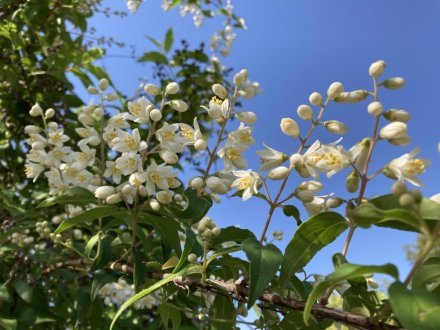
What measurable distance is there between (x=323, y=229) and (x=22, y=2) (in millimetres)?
3707

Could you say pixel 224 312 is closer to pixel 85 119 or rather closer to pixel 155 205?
pixel 155 205

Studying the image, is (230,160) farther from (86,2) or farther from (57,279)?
(86,2)

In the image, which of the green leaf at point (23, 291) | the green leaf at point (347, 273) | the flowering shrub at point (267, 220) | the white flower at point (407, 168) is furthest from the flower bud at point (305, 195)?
the green leaf at point (23, 291)

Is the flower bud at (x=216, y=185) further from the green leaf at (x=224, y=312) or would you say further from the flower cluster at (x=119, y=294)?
the flower cluster at (x=119, y=294)

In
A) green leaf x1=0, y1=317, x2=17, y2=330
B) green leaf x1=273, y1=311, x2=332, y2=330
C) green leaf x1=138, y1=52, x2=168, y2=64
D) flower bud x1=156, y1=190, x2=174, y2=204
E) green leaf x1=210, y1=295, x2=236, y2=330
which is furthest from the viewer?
green leaf x1=138, y1=52, x2=168, y2=64

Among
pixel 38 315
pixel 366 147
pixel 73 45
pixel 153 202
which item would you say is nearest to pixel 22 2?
pixel 73 45

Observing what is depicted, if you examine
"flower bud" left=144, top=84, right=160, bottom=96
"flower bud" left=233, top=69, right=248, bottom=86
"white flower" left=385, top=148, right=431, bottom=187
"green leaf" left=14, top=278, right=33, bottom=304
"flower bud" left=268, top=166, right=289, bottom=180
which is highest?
"flower bud" left=144, top=84, right=160, bottom=96

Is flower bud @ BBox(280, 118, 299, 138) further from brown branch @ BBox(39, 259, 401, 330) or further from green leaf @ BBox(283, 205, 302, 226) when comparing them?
brown branch @ BBox(39, 259, 401, 330)

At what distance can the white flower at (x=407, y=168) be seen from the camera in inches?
50.2

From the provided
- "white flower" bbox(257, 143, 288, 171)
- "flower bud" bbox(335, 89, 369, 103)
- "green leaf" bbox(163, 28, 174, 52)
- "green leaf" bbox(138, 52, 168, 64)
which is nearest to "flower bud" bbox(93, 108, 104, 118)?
"white flower" bbox(257, 143, 288, 171)

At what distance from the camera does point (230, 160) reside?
1715mm

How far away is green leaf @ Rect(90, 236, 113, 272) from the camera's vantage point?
1.82m

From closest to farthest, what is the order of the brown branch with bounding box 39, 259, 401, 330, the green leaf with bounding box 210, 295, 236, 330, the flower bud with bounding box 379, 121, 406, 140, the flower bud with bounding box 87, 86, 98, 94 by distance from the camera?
1. the brown branch with bounding box 39, 259, 401, 330
2. the flower bud with bounding box 379, 121, 406, 140
3. the green leaf with bounding box 210, 295, 236, 330
4. the flower bud with bounding box 87, 86, 98, 94

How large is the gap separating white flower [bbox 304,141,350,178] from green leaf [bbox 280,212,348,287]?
18cm
